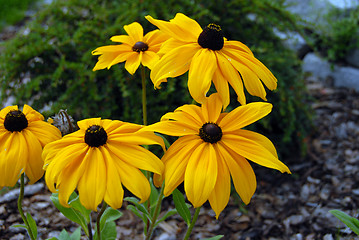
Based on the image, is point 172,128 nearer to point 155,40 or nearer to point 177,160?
point 177,160

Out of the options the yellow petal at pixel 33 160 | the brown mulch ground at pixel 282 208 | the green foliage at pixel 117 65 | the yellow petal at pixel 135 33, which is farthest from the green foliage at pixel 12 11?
the yellow petal at pixel 33 160

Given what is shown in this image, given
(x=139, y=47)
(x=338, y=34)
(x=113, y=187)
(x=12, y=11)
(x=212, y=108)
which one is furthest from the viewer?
(x=12, y=11)

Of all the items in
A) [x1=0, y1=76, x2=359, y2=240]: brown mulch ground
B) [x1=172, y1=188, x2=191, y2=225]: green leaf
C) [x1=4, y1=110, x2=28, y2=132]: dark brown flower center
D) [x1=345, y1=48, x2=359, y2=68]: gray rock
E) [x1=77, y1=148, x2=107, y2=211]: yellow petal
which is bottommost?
[x1=0, y1=76, x2=359, y2=240]: brown mulch ground

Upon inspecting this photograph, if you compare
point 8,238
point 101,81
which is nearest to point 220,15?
point 101,81

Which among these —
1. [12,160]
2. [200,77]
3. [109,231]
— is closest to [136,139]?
[200,77]

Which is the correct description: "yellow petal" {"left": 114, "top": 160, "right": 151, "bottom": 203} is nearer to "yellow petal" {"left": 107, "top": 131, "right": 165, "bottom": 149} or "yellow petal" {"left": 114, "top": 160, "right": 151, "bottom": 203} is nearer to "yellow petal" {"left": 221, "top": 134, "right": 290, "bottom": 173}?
"yellow petal" {"left": 107, "top": 131, "right": 165, "bottom": 149}

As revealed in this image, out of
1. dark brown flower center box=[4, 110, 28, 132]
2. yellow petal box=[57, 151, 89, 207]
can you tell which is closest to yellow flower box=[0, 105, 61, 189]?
dark brown flower center box=[4, 110, 28, 132]
